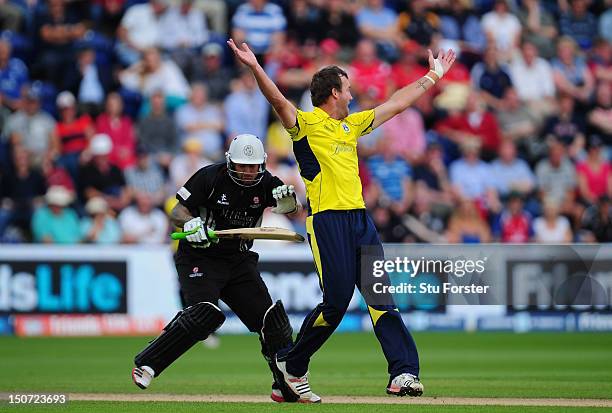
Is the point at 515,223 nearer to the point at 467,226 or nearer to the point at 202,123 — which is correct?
the point at 467,226

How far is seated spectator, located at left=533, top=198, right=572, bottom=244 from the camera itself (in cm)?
2012

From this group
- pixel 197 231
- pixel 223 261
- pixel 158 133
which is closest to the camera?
pixel 197 231

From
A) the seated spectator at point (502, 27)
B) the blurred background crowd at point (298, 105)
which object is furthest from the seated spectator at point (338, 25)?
Result: the seated spectator at point (502, 27)

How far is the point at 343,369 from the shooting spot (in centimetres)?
1456

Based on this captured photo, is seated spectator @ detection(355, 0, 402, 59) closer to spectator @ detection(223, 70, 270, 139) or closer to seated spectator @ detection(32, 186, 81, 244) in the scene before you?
spectator @ detection(223, 70, 270, 139)

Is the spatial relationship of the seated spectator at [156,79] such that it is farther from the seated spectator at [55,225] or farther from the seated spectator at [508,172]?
the seated spectator at [508,172]

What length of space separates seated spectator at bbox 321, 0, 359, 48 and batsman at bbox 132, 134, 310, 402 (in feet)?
39.1

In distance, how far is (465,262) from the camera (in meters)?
10.8

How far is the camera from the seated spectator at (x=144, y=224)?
19641mm

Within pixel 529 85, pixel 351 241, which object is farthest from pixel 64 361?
pixel 529 85

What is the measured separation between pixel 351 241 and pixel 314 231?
31cm

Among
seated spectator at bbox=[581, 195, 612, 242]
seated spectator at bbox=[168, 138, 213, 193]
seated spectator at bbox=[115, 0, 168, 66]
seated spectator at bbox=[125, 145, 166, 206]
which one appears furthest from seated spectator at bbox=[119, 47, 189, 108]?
seated spectator at bbox=[581, 195, 612, 242]

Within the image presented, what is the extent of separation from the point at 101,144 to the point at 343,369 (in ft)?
24.7

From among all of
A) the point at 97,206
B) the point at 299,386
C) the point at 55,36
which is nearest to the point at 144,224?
the point at 97,206
